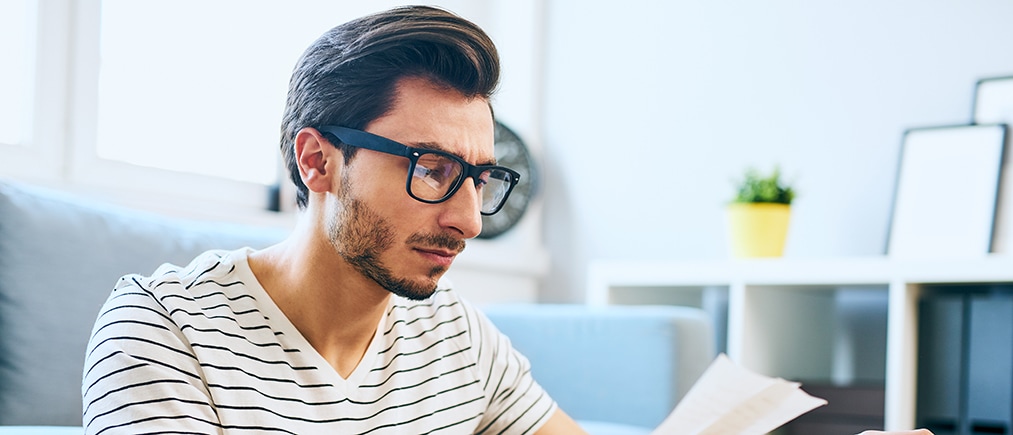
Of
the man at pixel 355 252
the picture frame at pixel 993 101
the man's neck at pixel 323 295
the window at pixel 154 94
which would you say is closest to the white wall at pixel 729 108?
the picture frame at pixel 993 101

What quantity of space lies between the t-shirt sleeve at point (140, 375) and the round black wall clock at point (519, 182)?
1.85 m

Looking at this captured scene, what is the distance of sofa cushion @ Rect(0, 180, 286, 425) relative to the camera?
1165mm

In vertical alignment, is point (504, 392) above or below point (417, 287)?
below

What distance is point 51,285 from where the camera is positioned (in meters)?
1.21

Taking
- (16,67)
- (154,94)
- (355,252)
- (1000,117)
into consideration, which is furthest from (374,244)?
(1000,117)

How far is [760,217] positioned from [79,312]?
60.2 inches

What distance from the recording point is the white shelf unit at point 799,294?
6.33 ft

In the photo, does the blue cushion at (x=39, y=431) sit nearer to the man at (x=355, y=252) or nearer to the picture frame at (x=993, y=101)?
the man at (x=355, y=252)

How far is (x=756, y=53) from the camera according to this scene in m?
2.61

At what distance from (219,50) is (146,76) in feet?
0.79

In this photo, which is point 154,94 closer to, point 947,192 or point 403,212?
point 403,212

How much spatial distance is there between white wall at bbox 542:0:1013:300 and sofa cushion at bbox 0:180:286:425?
5.57 feet

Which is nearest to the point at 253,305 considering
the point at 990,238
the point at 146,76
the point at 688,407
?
the point at 688,407

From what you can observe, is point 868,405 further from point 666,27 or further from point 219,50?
point 219,50
